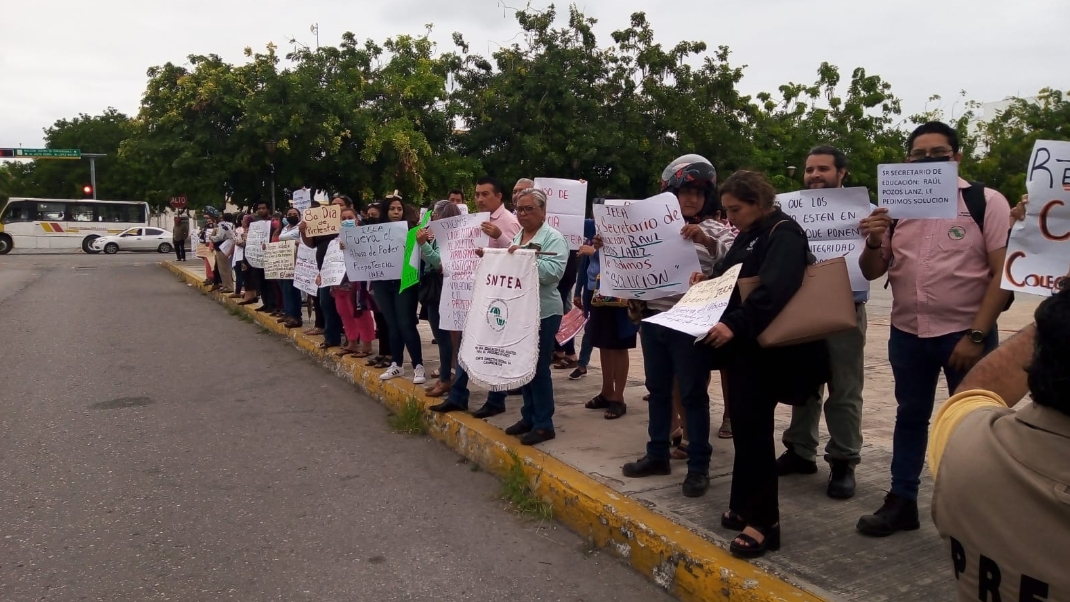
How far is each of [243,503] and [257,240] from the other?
780 centimetres

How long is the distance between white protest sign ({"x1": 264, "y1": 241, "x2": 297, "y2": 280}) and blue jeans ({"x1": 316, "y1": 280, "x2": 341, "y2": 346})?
161cm

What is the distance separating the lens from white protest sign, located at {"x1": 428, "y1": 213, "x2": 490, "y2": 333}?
5.91 meters

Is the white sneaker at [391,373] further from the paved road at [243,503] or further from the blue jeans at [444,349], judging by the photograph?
the blue jeans at [444,349]

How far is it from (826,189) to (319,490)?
336 cm

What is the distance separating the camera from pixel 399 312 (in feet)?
22.5

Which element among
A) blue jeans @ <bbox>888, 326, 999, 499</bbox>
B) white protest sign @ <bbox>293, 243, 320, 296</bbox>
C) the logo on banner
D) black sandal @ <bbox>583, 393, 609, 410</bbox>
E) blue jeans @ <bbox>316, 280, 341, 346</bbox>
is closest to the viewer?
blue jeans @ <bbox>888, 326, 999, 499</bbox>

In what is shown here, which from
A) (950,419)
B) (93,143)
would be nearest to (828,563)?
(950,419)

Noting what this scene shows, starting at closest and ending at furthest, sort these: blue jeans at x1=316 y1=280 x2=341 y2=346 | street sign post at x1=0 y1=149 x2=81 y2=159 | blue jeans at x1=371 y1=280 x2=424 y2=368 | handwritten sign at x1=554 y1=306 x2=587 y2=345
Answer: handwritten sign at x1=554 y1=306 x2=587 y2=345 < blue jeans at x1=371 y1=280 x2=424 y2=368 < blue jeans at x1=316 y1=280 x2=341 y2=346 < street sign post at x1=0 y1=149 x2=81 y2=159

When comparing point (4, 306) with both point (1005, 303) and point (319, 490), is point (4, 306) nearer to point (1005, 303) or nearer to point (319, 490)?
point (319, 490)

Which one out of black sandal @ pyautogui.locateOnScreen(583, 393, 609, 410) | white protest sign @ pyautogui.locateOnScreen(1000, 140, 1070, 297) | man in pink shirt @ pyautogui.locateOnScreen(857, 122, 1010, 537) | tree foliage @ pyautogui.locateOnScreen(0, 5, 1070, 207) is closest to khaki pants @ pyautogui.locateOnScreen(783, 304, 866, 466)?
man in pink shirt @ pyautogui.locateOnScreen(857, 122, 1010, 537)

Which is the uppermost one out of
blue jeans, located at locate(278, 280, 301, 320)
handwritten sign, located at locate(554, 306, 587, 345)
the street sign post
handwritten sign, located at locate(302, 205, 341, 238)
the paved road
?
the street sign post

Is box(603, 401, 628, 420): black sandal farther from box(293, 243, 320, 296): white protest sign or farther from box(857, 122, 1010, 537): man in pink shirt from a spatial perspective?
box(293, 243, 320, 296): white protest sign

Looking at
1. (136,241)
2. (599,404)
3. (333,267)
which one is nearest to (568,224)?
(599,404)

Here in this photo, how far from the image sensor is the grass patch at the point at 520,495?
436cm
